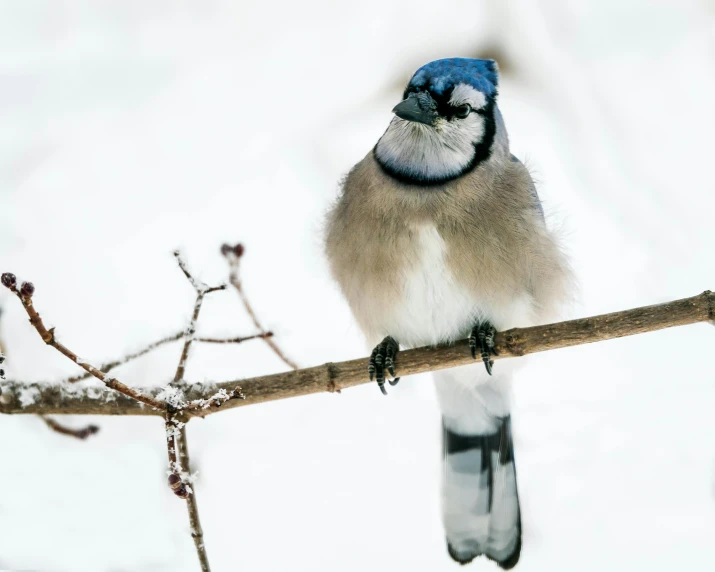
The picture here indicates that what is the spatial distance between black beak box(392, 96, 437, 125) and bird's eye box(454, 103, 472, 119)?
0.32 feet

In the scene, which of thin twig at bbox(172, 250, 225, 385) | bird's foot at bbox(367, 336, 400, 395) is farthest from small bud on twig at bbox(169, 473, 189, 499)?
bird's foot at bbox(367, 336, 400, 395)

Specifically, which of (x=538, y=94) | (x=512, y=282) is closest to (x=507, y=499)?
(x=512, y=282)

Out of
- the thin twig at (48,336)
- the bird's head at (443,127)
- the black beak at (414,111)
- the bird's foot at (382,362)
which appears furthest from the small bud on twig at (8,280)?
the bird's head at (443,127)

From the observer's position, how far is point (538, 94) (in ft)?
10.8

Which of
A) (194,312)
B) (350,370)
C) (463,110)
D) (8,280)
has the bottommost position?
(8,280)

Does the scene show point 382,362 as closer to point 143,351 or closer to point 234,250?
point 234,250

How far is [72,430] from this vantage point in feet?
8.96

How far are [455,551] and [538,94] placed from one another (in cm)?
177

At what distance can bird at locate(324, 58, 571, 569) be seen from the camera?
2.66 m

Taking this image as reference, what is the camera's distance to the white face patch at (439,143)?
2672mm

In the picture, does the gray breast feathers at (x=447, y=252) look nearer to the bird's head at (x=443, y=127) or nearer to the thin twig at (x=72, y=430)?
the bird's head at (x=443, y=127)

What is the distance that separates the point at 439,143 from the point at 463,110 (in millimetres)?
133

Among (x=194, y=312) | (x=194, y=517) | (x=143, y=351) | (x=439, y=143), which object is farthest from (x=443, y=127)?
(x=194, y=517)

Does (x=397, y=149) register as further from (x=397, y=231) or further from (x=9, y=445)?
(x=9, y=445)
